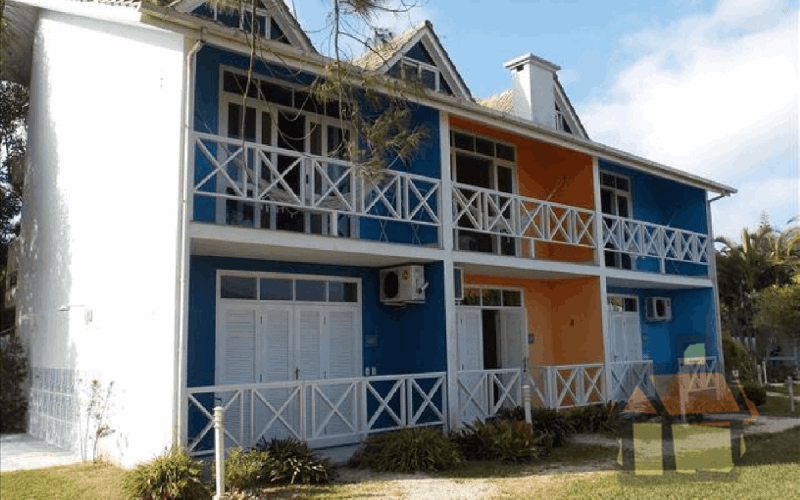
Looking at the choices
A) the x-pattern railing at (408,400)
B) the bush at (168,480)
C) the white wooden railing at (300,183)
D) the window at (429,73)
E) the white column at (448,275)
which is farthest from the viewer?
the window at (429,73)

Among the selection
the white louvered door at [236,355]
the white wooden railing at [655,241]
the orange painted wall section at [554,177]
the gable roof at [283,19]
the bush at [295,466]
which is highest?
the gable roof at [283,19]

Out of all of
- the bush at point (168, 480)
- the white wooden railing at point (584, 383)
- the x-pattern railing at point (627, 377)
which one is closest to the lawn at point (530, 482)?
the bush at point (168, 480)

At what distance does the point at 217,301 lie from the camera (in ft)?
33.3

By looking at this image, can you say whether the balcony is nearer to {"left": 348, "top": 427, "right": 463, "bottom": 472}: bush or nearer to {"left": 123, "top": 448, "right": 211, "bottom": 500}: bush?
{"left": 348, "top": 427, "right": 463, "bottom": 472}: bush

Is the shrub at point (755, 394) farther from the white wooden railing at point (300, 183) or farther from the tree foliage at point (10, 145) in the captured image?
the tree foliage at point (10, 145)

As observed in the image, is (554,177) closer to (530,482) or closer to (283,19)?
(283,19)

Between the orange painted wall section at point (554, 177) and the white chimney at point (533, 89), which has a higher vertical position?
the white chimney at point (533, 89)

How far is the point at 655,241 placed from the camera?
52.0 feet

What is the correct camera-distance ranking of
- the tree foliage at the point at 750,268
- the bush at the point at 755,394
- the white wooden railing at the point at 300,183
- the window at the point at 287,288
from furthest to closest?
the tree foliage at the point at 750,268, the bush at the point at 755,394, the window at the point at 287,288, the white wooden railing at the point at 300,183

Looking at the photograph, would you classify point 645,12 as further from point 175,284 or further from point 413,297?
point 175,284

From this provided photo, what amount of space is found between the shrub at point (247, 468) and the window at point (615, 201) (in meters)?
10.6

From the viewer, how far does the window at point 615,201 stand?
1669cm

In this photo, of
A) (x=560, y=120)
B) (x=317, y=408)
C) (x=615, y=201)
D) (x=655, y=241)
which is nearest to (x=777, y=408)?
(x=655, y=241)

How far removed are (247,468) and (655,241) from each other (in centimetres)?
1123
